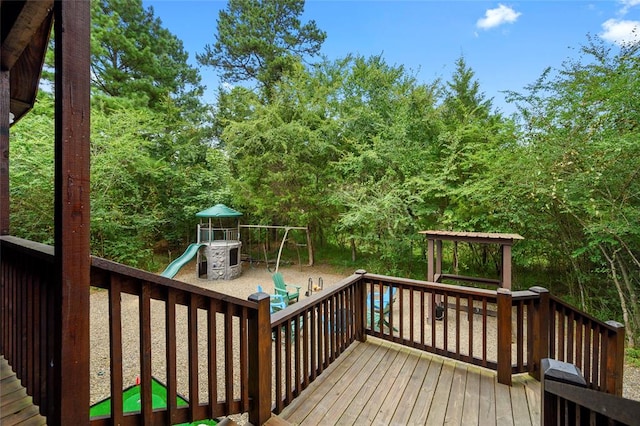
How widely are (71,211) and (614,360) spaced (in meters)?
4.17

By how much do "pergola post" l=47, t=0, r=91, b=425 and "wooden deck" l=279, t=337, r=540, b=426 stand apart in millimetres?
1476

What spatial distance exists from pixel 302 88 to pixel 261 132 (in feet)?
7.04

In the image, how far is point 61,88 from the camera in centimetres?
95

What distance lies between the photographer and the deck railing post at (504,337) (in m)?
2.45

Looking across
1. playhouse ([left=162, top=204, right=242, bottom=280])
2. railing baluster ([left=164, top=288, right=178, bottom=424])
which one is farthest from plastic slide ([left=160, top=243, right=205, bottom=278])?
railing baluster ([left=164, top=288, right=178, bottom=424])

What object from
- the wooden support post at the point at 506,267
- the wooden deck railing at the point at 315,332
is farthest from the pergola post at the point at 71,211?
the wooden support post at the point at 506,267

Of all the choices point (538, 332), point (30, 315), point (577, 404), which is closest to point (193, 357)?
point (30, 315)

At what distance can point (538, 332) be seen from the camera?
254 cm

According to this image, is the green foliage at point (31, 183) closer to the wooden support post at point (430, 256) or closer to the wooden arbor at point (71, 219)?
the wooden arbor at point (71, 219)

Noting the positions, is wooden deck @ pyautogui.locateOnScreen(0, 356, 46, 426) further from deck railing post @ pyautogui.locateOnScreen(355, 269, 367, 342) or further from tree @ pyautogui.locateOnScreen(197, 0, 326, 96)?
tree @ pyautogui.locateOnScreen(197, 0, 326, 96)

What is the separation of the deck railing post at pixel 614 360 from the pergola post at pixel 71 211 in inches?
151

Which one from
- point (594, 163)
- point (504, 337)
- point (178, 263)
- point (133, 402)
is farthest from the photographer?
point (178, 263)

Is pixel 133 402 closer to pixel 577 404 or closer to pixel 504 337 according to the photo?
pixel 577 404

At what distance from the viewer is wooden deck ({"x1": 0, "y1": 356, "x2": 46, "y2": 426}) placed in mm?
1309
